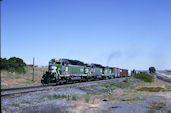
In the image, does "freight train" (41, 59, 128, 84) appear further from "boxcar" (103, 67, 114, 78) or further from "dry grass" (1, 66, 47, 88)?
"boxcar" (103, 67, 114, 78)

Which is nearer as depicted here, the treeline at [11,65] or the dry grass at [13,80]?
the dry grass at [13,80]

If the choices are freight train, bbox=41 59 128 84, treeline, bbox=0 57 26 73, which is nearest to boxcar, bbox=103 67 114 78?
freight train, bbox=41 59 128 84

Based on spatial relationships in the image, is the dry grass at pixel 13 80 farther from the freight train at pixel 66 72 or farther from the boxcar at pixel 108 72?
the boxcar at pixel 108 72

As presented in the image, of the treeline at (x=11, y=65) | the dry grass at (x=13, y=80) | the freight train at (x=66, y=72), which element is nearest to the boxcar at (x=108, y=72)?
the freight train at (x=66, y=72)

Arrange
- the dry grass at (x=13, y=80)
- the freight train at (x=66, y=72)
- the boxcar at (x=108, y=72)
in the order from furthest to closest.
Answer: the boxcar at (x=108, y=72) → the dry grass at (x=13, y=80) → the freight train at (x=66, y=72)

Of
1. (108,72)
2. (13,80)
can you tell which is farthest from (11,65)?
(108,72)

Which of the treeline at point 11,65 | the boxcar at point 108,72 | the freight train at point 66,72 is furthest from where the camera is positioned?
the boxcar at point 108,72

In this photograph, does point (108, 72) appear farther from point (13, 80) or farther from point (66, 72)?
point (66, 72)

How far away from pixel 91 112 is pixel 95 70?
3593cm

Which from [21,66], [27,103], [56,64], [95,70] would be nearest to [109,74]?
[95,70]

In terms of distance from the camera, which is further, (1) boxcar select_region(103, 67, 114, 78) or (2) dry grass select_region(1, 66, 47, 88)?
(1) boxcar select_region(103, 67, 114, 78)

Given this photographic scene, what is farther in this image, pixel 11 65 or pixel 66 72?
pixel 11 65

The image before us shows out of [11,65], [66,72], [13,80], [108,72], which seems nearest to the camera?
Result: [66,72]

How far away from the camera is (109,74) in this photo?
6309cm
